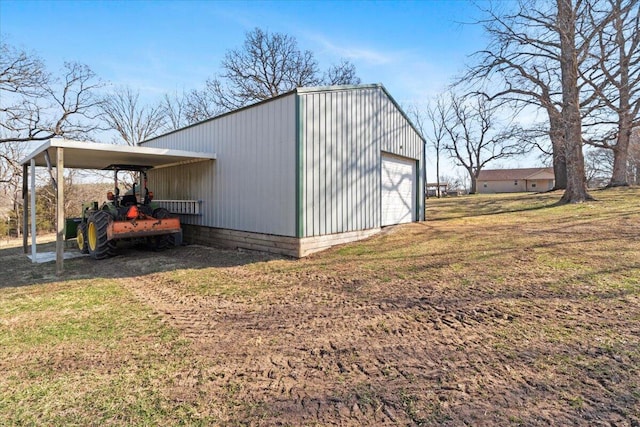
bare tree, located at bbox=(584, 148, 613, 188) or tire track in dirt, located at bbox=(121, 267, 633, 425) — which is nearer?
tire track in dirt, located at bbox=(121, 267, 633, 425)

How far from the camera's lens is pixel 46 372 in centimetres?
266

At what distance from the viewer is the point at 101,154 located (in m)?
7.98

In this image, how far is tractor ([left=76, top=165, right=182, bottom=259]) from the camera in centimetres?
729

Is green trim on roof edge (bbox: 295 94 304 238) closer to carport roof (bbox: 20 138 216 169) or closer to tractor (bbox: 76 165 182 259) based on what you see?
carport roof (bbox: 20 138 216 169)

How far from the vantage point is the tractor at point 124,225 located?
7293 mm

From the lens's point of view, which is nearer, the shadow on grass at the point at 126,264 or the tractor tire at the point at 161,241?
the shadow on grass at the point at 126,264

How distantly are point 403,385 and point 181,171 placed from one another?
1005cm

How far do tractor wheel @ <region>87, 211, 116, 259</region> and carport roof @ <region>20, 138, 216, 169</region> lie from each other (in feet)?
4.86

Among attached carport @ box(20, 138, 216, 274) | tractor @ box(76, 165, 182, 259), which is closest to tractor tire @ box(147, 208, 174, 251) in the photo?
tractor @ box(76, 165, 182, 259)

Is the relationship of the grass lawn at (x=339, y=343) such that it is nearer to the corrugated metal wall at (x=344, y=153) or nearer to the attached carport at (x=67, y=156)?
the attached carport at (x=67, y=156)

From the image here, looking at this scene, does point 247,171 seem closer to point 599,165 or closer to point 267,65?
point 267,65

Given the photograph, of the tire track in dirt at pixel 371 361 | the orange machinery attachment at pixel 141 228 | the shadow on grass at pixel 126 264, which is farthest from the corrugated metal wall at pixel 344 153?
the orange machinery attachment at pixel 141 228

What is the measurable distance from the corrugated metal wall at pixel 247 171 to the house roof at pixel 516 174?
51.7m

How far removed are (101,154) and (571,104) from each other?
1532 cm
